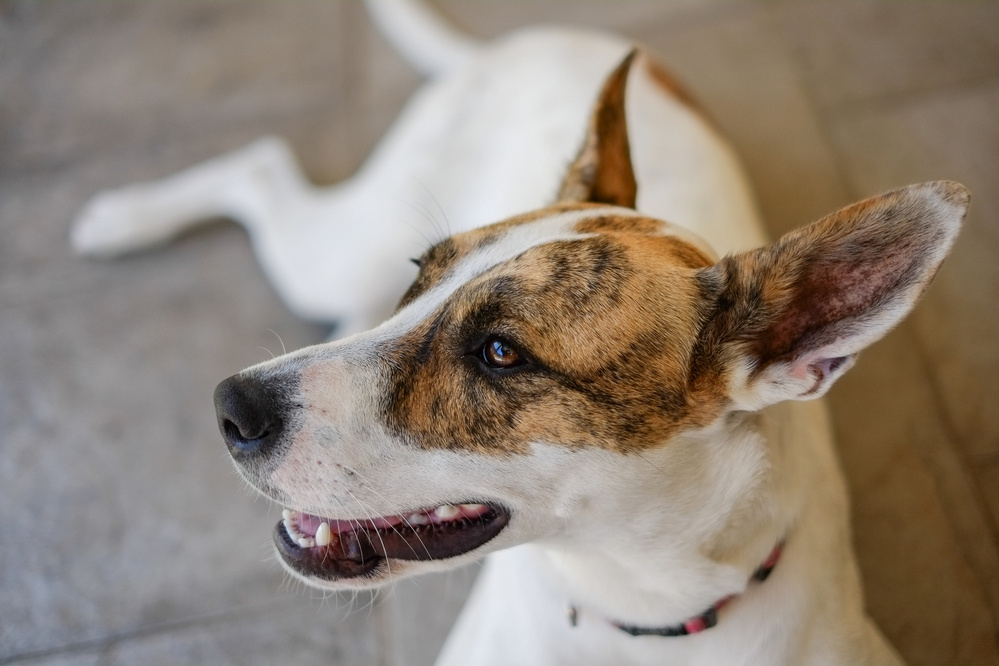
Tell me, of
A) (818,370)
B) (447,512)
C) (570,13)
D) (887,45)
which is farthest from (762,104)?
(447,512)

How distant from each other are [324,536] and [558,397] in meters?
0.53

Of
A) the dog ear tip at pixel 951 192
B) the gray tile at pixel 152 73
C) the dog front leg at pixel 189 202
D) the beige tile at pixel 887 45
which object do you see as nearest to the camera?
the dog ear tip at pixel 951 192

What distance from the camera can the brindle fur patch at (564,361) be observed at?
1.29 metres

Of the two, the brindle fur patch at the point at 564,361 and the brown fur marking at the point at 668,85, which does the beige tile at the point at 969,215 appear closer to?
the brown fur marking at the point at 668,85

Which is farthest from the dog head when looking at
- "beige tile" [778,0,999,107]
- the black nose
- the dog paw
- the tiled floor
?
"beige tile" [778,0,999,107]

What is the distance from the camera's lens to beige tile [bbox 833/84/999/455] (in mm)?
2492

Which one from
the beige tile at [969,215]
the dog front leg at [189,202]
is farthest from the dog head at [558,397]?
the dog front leg at [189,202]

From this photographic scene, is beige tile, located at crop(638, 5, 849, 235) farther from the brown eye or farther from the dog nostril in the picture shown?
the dog nostril

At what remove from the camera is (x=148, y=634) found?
2.30 m

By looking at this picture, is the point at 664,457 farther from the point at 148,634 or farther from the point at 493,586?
the point at 148,634

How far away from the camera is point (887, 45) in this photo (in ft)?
10.8

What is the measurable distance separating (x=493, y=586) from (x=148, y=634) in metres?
1.15

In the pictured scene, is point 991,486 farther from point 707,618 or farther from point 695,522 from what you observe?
point 695,522

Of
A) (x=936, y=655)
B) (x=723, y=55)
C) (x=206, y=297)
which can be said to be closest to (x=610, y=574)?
(x=936, y=655)
